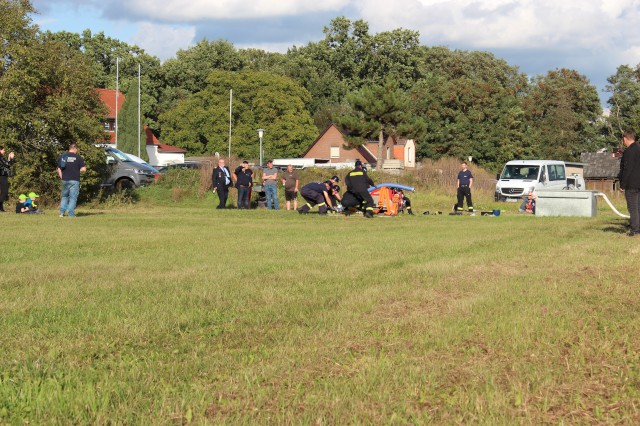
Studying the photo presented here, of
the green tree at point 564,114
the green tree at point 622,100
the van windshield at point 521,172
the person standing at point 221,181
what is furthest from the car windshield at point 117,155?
the green tree at point 622,100

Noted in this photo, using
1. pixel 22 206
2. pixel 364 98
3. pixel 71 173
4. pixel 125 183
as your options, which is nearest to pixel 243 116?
pixel 364 98

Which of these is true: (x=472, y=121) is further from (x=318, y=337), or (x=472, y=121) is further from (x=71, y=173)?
(x=318, y=337)

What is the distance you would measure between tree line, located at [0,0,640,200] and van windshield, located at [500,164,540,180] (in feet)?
72.2

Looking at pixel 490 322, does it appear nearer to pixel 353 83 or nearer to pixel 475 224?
pixel 475 224

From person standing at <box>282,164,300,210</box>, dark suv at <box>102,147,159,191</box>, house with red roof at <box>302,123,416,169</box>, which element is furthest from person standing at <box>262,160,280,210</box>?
house with red roof at <box>302,123,416,169</box>

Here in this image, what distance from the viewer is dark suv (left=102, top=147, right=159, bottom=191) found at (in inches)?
1187

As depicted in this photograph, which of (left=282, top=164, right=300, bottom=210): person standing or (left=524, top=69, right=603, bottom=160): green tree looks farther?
(left=524, top=69, right=603, bottom=160): green tree

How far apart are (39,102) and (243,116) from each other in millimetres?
54138

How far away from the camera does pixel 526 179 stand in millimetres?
35812

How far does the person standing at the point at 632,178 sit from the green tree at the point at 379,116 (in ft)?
144

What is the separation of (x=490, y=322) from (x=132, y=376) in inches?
110

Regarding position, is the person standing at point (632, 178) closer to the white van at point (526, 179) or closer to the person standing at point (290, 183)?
the person standing at point (290, 183)

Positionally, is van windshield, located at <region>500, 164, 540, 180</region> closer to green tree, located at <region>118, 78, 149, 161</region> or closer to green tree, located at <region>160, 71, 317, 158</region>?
green tree, located at <region>118, 78, 149, 161</region>

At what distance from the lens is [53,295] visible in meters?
7.14
